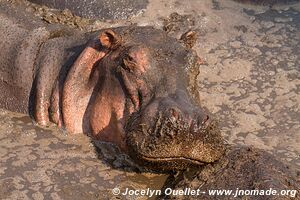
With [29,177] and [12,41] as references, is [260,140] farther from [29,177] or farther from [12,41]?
[12,41]

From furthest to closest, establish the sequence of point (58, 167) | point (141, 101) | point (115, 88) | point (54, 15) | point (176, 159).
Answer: point (54, 15) < point (115, 88) < point (58, 167) < point (141, 101) < point (176, 159)

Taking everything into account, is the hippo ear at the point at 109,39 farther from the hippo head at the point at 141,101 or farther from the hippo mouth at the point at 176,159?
the hippo mouth at the point at 176,159

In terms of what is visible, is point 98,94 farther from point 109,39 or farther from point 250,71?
point 250,71

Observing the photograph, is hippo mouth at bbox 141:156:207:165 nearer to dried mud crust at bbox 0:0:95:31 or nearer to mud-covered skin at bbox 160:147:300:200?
mud-covered skin at bbox 160:147:300:200

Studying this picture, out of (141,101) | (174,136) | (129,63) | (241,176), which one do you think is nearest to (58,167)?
(141,101)

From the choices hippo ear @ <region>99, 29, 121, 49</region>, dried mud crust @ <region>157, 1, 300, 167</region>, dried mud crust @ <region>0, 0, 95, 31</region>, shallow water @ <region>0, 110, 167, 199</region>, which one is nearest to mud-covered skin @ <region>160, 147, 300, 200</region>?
shallow water @ <region>0, 110, 167, 199</region>

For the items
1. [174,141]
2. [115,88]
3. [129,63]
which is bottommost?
[174,141]

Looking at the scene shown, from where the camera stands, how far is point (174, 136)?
4508 millimetres

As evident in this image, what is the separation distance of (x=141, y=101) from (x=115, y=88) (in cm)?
30

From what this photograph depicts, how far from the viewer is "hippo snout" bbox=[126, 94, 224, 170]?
452 cm

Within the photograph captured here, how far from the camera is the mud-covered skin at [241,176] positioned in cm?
443

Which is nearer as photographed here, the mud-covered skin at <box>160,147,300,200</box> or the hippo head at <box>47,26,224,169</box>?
the mud-covered skin at <box>160,147,300,200</box>

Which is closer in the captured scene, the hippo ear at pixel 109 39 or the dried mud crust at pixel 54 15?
the hippo ear at pixel 109 39

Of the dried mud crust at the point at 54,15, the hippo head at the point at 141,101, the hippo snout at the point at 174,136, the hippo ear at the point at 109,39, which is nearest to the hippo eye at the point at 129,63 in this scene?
the hippo head at the point at 141,101
